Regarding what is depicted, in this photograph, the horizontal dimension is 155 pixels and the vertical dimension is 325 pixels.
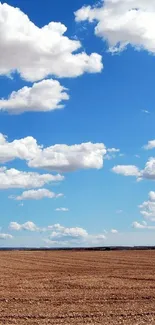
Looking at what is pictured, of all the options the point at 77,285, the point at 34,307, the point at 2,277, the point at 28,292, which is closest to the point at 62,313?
the point at 34,307

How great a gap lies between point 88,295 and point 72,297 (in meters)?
0.85

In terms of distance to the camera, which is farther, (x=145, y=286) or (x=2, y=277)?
(x=2, y=277)

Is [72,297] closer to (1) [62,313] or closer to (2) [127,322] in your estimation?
(1) [62,313]

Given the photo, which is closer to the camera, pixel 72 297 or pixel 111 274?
pixel 72 297

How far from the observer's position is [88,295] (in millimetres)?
23891

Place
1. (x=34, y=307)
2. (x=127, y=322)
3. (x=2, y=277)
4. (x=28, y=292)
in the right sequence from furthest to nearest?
1. (x=2, y=277)
2. (x=28, y=292)
3. (x=34, y=307)
4. (x=127, y=322)

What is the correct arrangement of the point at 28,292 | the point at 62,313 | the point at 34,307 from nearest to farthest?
the point at 62,313 < the point at 34,307 < the point at 28,292

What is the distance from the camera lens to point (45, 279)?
3206 cm

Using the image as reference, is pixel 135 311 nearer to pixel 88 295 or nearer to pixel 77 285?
pixel 88 295

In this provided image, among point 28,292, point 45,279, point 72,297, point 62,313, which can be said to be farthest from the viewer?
point 45,279

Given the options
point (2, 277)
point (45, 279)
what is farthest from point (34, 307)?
point (2, 277)

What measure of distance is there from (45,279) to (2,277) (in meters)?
3.49

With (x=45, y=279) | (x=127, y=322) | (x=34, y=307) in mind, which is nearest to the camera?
(x=127, y=322)

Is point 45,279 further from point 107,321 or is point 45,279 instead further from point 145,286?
point 107,321
